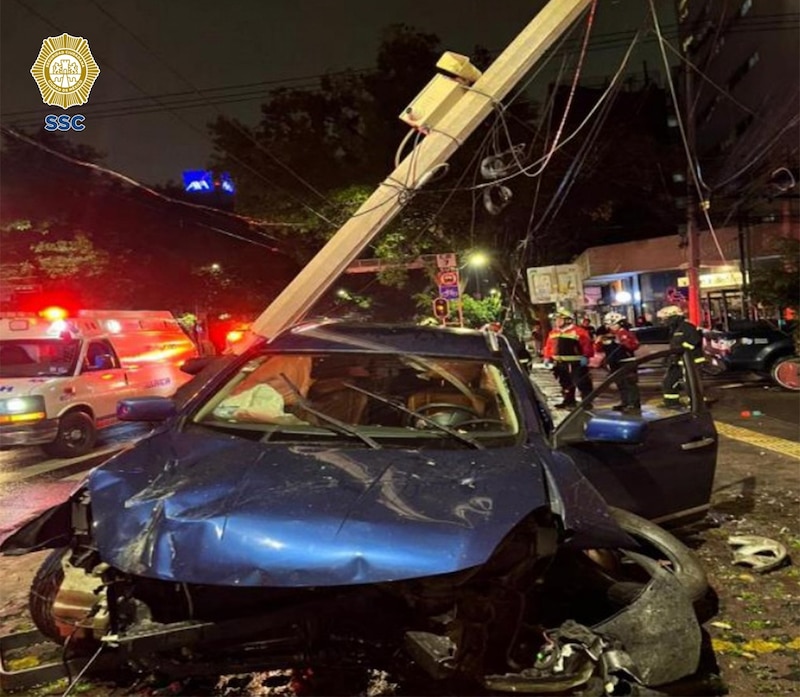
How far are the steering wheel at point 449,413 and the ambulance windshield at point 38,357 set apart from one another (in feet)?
27.5

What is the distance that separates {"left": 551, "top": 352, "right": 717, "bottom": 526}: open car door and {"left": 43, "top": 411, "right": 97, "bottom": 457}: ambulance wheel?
864cm

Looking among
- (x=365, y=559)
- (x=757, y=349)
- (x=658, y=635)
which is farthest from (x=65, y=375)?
(x=757, y=349)

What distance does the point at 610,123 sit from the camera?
25.0 metres

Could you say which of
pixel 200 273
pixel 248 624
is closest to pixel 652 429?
pixel 248 624

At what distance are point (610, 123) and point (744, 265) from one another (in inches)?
288

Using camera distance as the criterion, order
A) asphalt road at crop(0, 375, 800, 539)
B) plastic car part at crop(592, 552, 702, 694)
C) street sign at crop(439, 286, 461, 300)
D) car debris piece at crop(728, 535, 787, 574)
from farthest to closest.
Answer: street sign at crop(439, 286, 461, 300) < asphalt road at crop(0, 375, 800, 539) < car debris piece at crop(728, 535, 787, 574) < plastic car part at crop(592, 552, 702, 694)

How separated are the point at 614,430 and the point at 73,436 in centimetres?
930

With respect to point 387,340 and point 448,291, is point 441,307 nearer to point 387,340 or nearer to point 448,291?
point 448,291

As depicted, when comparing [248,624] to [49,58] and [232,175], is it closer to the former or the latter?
[49,58]

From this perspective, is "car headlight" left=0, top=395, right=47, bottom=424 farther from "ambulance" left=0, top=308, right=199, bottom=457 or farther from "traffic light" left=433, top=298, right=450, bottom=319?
"traffic light" left=433, top=298, right=450, bottom=319

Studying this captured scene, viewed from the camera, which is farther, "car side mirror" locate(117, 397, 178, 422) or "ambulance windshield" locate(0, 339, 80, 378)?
"ambulance windshield" locate(0, 339, 80, 378)

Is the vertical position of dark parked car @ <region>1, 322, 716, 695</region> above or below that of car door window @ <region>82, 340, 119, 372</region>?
below

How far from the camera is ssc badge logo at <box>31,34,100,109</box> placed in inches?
319

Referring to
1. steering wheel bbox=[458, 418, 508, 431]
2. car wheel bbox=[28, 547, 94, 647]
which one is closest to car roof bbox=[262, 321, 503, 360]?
steering wheel bbox=[458, 418, 508, 431]
